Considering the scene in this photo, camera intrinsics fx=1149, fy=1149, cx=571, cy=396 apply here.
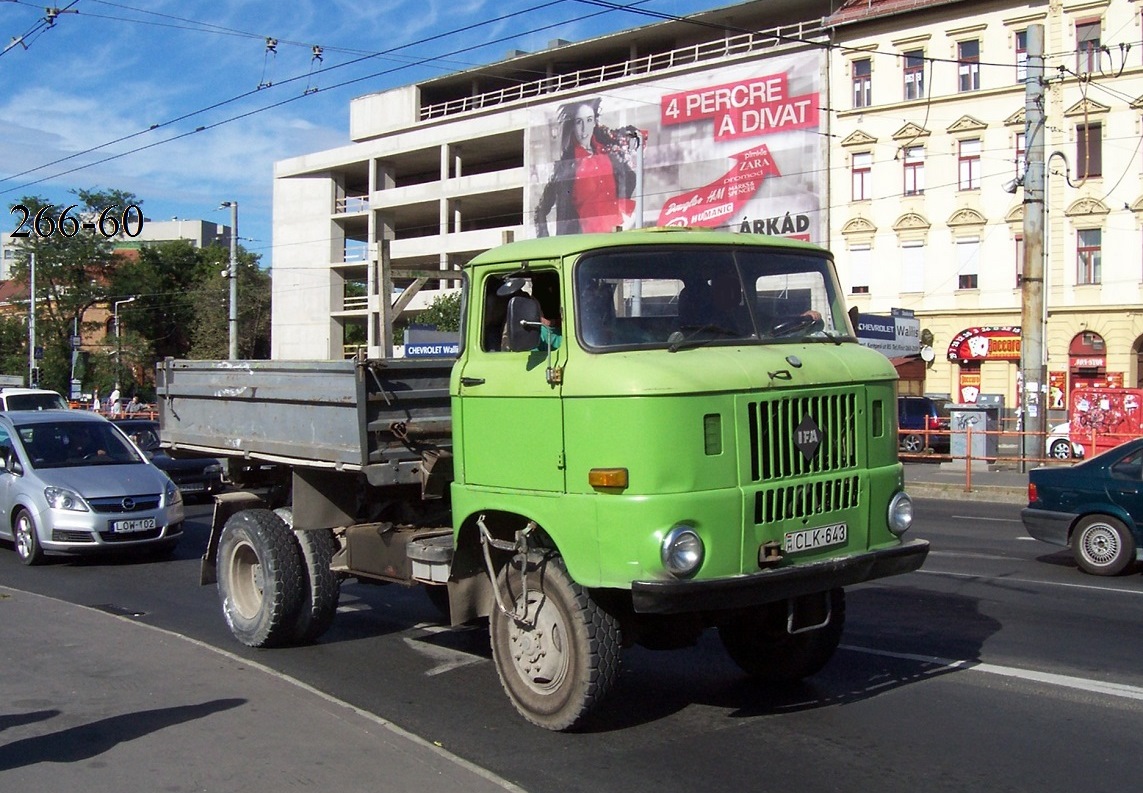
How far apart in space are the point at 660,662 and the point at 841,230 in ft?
133

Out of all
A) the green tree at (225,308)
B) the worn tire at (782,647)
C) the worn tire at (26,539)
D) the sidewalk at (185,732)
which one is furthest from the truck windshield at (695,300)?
the green tree at (225,308)

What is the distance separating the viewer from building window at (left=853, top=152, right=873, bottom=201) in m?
45.5

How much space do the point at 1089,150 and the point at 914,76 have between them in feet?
24.4

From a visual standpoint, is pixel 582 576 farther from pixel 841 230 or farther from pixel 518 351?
pixel 841 230

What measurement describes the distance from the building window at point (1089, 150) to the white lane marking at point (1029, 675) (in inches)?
1462

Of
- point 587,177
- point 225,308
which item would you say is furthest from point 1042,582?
point 225,308

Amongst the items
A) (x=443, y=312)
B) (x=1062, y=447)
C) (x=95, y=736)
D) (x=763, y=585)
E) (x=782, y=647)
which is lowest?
(x=95, y=736)

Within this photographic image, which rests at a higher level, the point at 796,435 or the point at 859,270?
the point at 859,270

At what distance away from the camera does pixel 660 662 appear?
777cm

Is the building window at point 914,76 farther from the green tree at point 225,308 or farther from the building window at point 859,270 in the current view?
the green tree at point 225,308

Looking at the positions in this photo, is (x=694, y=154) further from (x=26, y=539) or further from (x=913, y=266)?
(x=26, y=539)

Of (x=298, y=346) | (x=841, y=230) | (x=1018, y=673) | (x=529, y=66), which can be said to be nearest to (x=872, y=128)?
(x=841, y=230)

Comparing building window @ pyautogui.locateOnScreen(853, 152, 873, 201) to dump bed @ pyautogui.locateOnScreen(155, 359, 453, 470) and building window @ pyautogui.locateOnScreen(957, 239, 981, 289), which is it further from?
dump bed @ pyautogui.locateOnScreen(155, 359, 453, 470)

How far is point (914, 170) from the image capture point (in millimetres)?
44406
